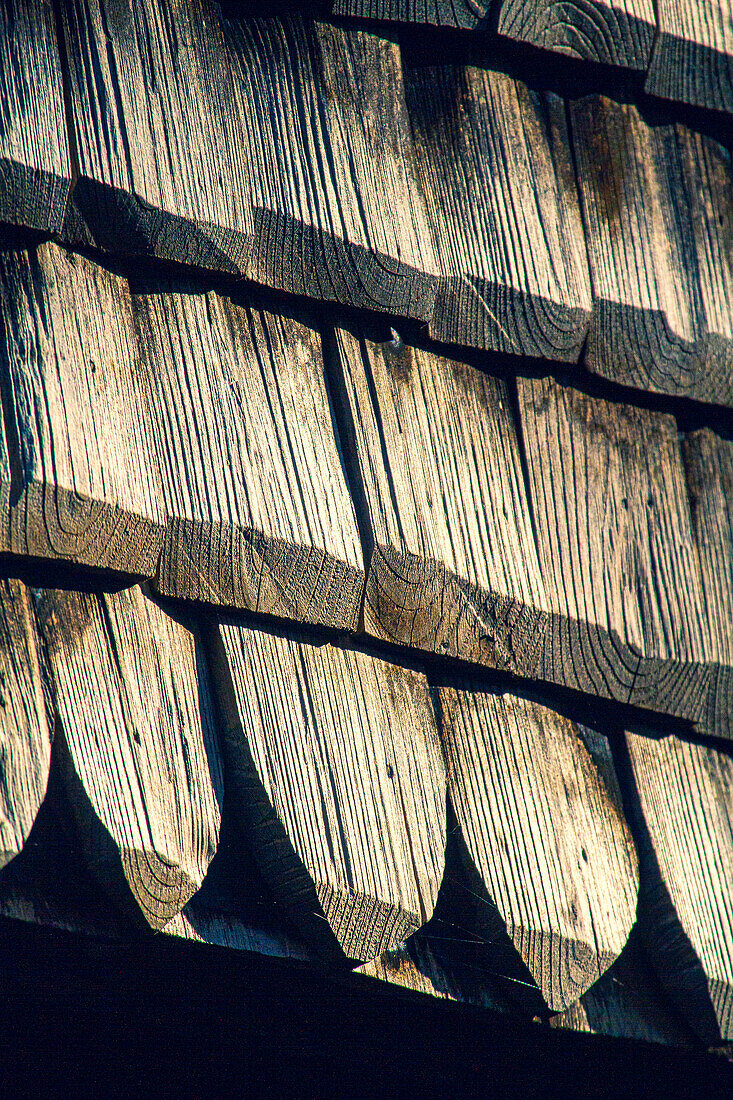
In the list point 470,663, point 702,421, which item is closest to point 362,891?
point 470,663

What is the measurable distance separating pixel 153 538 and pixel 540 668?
24.4 inches

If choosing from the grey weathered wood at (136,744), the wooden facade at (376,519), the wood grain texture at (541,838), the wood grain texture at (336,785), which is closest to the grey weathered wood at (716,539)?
the wooden facade at (376,519)

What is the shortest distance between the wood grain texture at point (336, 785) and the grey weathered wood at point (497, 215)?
555 mm

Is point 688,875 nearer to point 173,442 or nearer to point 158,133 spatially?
point 173,442

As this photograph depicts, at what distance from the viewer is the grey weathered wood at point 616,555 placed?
1.59 metres

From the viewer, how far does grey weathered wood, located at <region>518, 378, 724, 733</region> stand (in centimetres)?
159

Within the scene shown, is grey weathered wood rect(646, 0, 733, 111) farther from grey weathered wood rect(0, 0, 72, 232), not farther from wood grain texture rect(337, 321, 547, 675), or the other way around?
grey weathered wood rect(0, 0, 72, 232)

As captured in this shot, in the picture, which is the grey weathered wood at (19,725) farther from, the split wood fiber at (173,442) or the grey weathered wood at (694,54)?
the grey weathered wood at (694,54)

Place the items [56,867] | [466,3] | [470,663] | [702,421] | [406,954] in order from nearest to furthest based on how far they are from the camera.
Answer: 1. [56,867]
2. [406,954]
3. [470,663]
4. [466,3]
5. [702,421]

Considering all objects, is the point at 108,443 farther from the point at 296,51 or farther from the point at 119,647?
the point at 296,51

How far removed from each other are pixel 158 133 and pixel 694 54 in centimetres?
103

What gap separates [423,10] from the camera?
1556 millimetres

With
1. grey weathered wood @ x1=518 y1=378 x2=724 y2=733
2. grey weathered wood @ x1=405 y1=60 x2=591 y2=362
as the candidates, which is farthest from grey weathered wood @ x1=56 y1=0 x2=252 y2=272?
grey weathered wood @ x1=518 y1=378 x2=724 y2=733

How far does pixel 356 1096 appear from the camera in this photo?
149 cm
